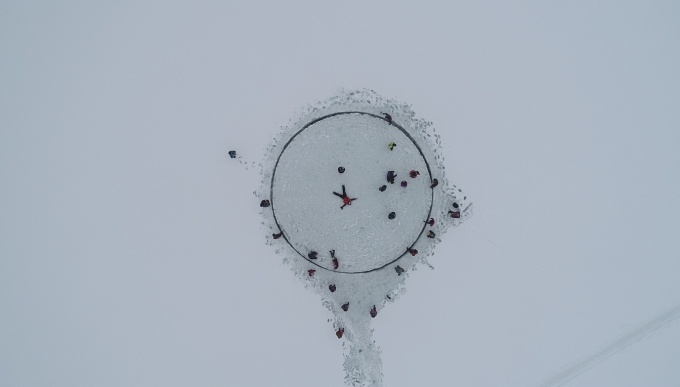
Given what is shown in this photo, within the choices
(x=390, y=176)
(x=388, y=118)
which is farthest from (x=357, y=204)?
(x=388, y=118)

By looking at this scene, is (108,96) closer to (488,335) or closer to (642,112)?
(488,335)

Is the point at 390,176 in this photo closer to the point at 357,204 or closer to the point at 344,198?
the point at 357,204

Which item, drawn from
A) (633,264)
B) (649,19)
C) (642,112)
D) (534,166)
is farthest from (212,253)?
(649,19)

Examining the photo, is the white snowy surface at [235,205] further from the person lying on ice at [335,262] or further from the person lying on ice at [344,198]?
the person lying on ice at [344,198]

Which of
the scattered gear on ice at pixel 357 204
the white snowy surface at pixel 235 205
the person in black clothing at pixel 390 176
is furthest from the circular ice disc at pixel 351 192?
the white snowy surface at pixel 235 205

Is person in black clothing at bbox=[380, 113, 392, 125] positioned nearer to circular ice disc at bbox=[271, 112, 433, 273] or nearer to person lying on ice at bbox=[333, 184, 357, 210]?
circular ice disc at bbox=[271, 112, 433, 273]

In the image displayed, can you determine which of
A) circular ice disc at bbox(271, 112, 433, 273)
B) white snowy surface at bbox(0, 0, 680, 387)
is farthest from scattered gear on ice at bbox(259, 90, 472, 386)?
white snowy surface at bbox(0, 0, 680, 387)
